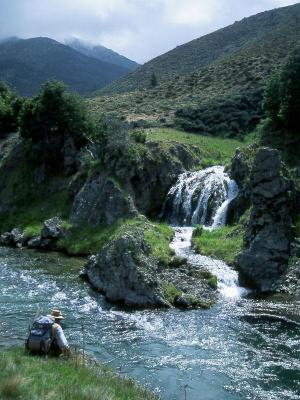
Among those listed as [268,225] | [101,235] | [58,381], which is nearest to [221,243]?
[268,225]

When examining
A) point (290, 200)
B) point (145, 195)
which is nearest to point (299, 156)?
point (290, 200)

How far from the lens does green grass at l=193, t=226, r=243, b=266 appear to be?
45812mm

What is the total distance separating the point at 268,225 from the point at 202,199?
1629 cm

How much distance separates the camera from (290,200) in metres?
43.8

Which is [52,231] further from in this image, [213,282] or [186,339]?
[186,339]

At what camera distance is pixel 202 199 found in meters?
58.5

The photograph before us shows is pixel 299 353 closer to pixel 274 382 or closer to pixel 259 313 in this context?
pixel 274 382

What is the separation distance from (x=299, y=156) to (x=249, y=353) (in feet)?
102

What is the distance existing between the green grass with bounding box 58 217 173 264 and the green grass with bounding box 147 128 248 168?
1833 cm

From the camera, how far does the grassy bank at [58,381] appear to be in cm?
1770

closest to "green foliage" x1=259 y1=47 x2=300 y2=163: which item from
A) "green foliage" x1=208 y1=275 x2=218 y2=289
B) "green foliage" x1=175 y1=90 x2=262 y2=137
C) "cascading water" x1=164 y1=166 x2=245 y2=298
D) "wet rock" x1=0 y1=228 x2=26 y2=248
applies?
"cascading water" x1=164 y1=166 x2=245 y2=298

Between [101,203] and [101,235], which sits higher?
[101,203]

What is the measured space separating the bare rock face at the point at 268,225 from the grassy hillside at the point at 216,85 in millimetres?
45407

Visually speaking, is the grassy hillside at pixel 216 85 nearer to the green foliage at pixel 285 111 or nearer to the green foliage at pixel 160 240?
the green foliage at pixel 285 111
